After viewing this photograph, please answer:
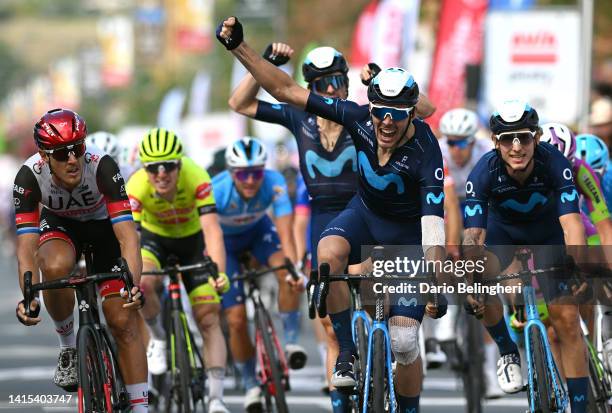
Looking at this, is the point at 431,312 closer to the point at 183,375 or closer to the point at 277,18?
the point at 183,375

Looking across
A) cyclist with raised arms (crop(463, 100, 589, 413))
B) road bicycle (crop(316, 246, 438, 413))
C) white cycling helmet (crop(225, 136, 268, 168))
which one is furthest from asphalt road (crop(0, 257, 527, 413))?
road bicycle (crop(316, 246, 438, 413))

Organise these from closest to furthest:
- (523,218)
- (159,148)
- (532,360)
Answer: (532,360)
(523,218)
(159,148)

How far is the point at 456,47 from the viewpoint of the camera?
1055 inches

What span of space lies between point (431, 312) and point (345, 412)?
1.12 m

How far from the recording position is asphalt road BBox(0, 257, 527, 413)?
13141mm

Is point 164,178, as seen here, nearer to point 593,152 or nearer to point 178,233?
point 178,233

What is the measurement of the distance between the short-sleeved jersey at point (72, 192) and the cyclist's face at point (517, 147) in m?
2.35

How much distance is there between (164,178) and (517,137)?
317 centimetres

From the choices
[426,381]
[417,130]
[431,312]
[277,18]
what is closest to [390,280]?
[431,312]

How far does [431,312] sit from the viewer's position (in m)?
9.16

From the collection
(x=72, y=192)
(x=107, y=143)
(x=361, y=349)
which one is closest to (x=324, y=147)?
(x=361, y=349)

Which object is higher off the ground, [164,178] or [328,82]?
[328,82]

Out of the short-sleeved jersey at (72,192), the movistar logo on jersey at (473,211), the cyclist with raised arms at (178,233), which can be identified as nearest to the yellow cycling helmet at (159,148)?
the cyclist with raised arms at (178,233)

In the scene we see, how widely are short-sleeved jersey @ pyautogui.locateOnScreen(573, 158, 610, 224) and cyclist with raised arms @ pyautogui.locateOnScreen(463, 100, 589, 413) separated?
1.14ft
